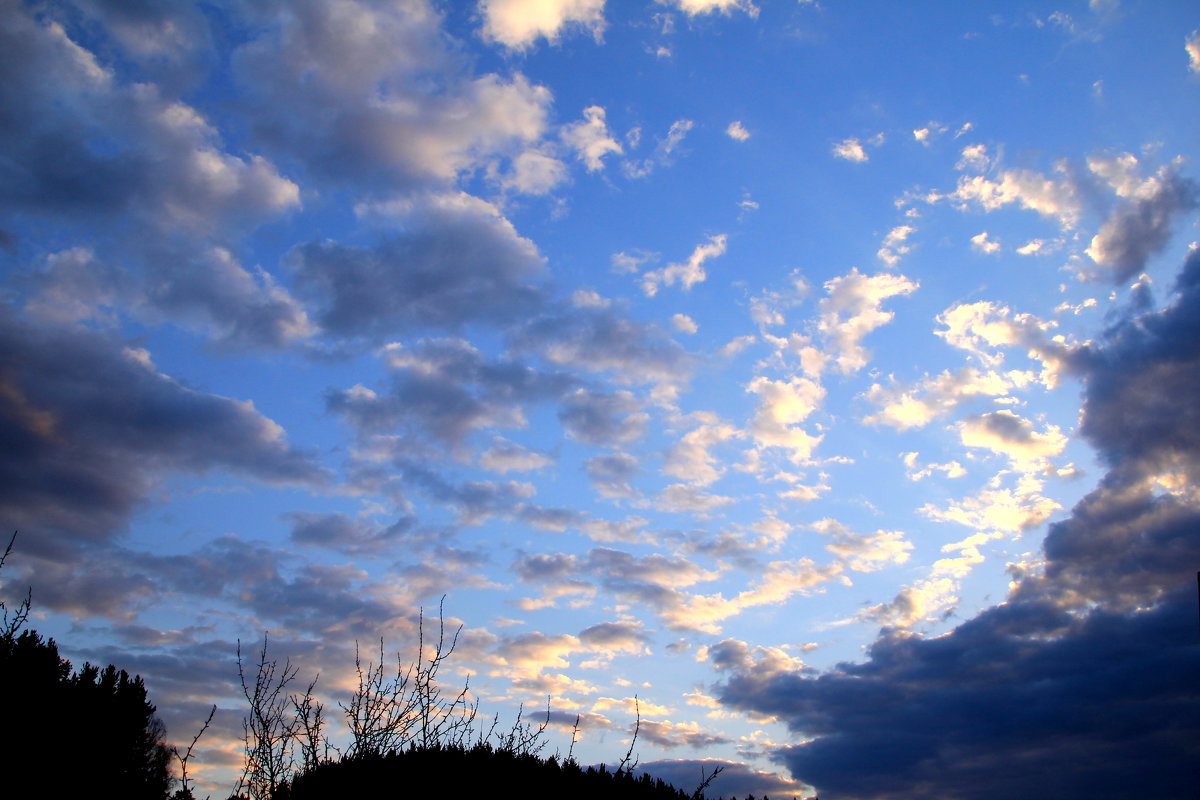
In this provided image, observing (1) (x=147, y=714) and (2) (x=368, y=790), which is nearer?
(2) (x=368, y=790)

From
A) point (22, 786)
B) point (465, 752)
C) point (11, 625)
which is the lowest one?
point (22, 786)

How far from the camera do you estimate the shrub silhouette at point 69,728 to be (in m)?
14.7

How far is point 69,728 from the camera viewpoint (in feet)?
58.2

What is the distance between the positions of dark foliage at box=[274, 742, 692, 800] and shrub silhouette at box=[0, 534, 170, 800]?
7.87 m

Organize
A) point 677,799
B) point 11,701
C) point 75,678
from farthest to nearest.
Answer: point 75,678 → point 11,701 → point 677,799

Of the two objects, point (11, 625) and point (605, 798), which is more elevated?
point (11, 625)

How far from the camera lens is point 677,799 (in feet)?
34.2

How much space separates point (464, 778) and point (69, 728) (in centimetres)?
1503

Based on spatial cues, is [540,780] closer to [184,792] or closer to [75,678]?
[184,792]

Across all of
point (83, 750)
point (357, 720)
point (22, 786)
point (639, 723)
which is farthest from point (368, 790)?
point (83, 750)

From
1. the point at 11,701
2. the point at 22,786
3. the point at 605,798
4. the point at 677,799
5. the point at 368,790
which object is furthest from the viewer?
the point at 11,701

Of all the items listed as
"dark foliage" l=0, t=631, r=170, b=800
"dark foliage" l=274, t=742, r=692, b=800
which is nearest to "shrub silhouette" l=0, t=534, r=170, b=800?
"dark foliage" l=0, t=631, r=170, b=800

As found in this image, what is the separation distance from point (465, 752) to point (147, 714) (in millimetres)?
18189

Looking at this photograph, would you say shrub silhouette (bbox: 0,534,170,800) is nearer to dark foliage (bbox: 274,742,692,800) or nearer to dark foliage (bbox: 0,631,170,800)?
dark foliage (bbox: 0,631,170,800)
